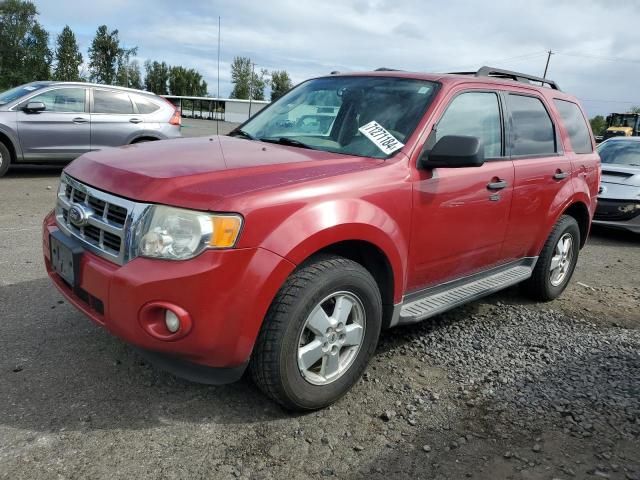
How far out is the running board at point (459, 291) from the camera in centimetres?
327

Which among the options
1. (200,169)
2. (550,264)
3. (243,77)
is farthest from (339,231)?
(243,77)

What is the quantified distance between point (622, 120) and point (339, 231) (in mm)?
35224

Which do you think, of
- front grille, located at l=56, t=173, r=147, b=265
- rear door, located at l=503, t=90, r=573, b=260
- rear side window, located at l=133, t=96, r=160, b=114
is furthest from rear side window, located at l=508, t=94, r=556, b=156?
rear side window, located at l=133, t=96, r=160, b=114

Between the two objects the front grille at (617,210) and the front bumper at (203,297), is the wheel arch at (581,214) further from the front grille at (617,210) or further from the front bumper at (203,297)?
the front bumper at (203,297)

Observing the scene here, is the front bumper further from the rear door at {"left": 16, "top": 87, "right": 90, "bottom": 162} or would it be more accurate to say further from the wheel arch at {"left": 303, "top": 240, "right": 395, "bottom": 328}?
the rear door at {"left": 16, "top": 87, "right": 90, "bottom": 162}

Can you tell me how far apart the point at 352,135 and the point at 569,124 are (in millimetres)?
2537

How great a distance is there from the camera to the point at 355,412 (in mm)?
2848

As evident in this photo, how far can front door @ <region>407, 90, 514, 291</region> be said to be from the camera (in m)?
3.21

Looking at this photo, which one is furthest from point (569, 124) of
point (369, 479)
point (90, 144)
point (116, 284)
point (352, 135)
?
point (90, 144)

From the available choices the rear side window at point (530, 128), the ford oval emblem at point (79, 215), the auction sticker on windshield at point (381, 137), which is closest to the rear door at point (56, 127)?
the ford oval emblem at point (79, 215)

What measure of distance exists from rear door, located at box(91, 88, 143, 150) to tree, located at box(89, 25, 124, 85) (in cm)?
8152

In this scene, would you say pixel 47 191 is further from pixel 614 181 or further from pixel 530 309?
pixel 614 181

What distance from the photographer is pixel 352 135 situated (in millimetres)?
3350

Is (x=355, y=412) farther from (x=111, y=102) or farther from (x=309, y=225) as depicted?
(x=111, y=102)
